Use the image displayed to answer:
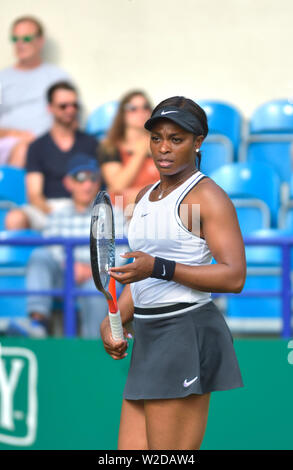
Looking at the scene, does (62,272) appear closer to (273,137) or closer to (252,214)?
(252,214)

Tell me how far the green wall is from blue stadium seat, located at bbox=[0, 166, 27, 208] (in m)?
1.53

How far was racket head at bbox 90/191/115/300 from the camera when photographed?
1857mm

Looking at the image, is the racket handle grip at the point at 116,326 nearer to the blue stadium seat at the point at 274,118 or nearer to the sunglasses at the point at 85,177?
the sunglasses at the point at 85,177

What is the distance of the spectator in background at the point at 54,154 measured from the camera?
195 inches

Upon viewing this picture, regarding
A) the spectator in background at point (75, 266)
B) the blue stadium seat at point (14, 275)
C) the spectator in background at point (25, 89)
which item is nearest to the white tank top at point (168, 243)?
the spectator in background at point (75, 266)

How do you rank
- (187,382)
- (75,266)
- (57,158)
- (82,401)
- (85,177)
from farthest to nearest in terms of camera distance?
(57,158), (85,177), (75,266), (82,401), (187,382)

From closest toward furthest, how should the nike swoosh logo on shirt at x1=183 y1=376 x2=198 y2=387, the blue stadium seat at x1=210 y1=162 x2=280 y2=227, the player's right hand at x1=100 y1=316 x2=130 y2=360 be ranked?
the nike swoosh logo on shirt at x1=183 y1=376 x2=198 y2=387, the player's right hand at x1=100 y1=316 x2=130 y2=360, the blue stadium seat at x1=210 y1=162 x2=280 y2=227

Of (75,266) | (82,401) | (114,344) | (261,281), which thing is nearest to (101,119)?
(75,266)

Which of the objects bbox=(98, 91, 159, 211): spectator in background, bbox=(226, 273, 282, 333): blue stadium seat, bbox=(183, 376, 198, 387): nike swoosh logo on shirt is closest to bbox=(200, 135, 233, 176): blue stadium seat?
bbox=(98, 91, 159, 211): spectator in background

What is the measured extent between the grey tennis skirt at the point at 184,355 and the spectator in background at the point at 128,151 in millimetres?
2821

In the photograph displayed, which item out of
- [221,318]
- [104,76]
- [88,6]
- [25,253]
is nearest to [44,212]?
[25,253]

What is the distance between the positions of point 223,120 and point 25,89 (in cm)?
146

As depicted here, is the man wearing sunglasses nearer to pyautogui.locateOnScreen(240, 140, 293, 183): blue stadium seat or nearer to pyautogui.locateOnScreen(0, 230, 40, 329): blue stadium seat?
pyautogui.locateOnScreen(0, 230, 40, 329): blue stadium seat

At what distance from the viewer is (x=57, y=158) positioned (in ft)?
16.7
